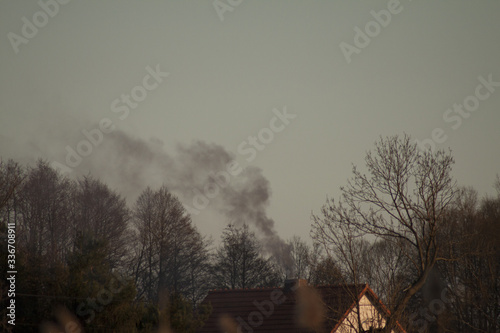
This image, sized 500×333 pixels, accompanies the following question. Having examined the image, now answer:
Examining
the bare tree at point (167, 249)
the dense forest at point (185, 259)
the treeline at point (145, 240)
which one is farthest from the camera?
the bare tree at point (167, 249)

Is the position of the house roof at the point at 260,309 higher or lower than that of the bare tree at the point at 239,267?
lower

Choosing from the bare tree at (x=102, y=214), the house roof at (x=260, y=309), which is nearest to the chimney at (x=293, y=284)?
the house roof at (x=260, y=309)

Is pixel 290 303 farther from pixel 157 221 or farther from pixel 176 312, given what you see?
pixel 157 221

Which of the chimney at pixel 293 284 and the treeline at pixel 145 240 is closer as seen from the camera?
the chimney at pixel 293 284

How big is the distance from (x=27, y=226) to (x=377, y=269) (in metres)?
27.1

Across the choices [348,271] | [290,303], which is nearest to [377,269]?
[348,271]

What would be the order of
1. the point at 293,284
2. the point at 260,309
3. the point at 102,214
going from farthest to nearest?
the point at 102,214, the point at 293,284, the point at 260,309

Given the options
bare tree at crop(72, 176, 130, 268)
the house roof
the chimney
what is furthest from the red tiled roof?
bare tree at crop(72, 176, 130, 268)

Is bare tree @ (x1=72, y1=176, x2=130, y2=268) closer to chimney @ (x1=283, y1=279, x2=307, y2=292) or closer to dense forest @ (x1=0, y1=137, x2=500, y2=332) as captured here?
dense forest @ (x1=0, y1=137, x2=500, y2=332)

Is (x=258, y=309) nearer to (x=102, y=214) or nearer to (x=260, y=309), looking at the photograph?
(x=260, y=309)

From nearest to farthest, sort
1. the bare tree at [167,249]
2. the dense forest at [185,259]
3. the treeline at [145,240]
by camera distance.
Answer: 1. the dense forest at [185,259]
2. the treeline at [145,240]
3. the bare tree at [167,249]

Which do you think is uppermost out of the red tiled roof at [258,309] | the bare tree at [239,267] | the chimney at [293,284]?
the bare tree at [239,267]

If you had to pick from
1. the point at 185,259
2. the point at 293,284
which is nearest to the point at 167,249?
the point at 185,259

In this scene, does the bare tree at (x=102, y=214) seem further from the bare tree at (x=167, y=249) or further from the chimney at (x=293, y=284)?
the chimney at (x=293, y=284)
